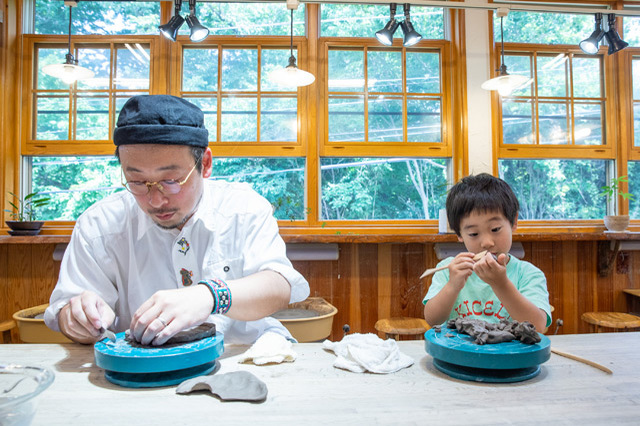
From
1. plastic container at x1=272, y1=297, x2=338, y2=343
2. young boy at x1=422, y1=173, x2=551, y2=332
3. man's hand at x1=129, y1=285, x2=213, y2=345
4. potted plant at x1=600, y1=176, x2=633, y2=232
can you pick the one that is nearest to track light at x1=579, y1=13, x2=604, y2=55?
potted plant at x1=600, y1=176, x2=633, y2=232

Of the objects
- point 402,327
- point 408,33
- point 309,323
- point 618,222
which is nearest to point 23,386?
point 309,323

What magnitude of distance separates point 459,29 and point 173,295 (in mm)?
3533

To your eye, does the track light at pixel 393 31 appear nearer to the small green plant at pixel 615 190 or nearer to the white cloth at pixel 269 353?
the small green plant at pixel 615 190

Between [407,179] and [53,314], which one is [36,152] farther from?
[407,179]

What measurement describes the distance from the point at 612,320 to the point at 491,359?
269 centimetres

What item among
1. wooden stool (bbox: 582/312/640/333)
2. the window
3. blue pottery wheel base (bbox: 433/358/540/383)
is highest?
the window

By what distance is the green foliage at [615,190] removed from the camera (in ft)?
11.3

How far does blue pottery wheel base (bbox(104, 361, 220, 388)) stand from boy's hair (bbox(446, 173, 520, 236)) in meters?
1.15

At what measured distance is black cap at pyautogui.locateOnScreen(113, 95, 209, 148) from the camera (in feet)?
3.77

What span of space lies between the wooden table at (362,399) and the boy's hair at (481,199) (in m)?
0.65

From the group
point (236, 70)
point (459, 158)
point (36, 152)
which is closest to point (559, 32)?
point (459, 158)

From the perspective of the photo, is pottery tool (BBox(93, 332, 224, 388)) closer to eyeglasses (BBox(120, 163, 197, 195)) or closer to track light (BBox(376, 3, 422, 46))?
eyeglasses (BBox(120, 163, 197, 195))

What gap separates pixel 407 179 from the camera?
3.58m

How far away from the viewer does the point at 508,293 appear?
4.38 feet
